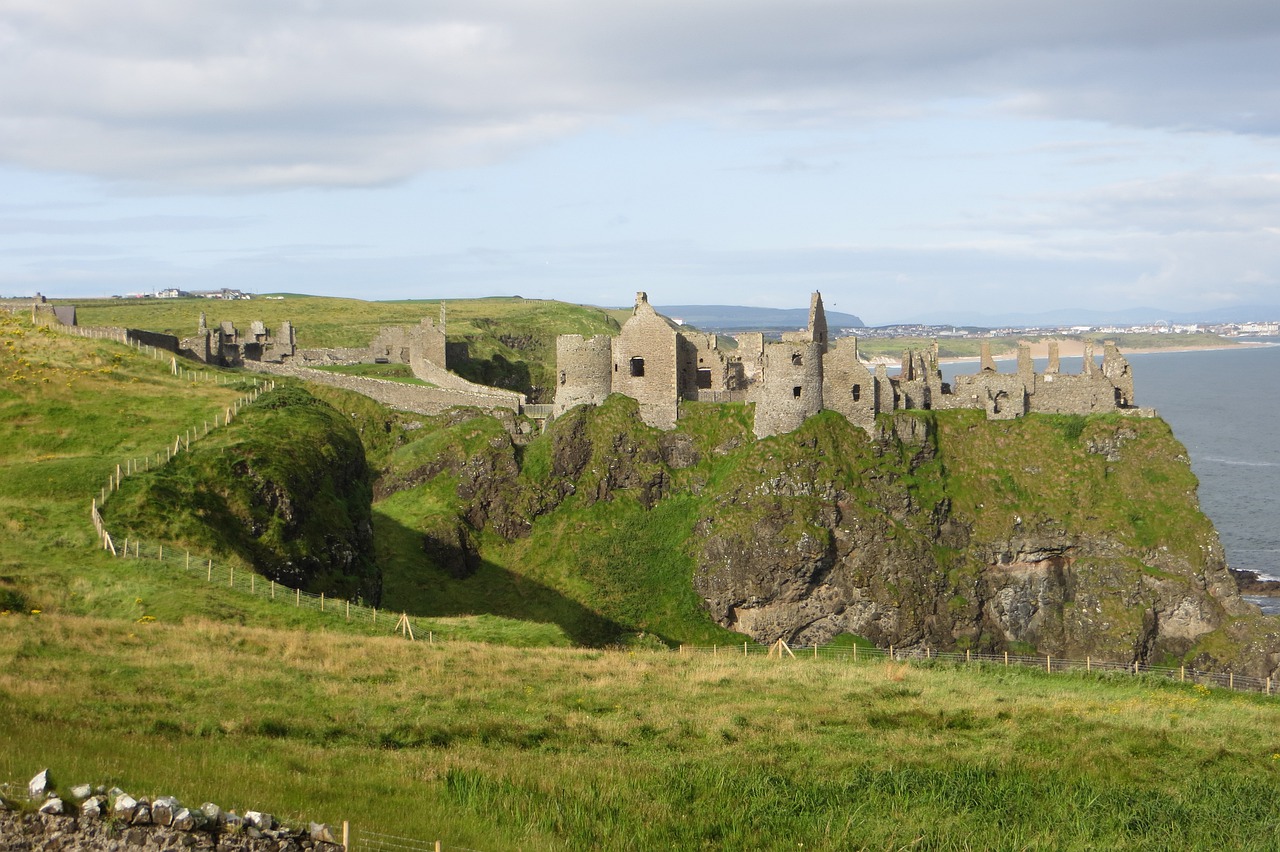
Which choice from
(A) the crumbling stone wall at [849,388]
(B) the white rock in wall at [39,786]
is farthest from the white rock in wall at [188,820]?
(A) the crumbling stone wall at [849,388]

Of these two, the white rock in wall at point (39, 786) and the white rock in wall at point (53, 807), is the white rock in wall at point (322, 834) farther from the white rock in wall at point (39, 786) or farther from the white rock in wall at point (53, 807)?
the white rock in wall at point (39, 786)

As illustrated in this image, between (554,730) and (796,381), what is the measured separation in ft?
166

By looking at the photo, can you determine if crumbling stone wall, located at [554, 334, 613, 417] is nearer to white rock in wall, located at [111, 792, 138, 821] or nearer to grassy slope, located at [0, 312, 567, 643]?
grassy slope, located at [0, 312, 567, 643]

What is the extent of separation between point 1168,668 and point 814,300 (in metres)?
32.4

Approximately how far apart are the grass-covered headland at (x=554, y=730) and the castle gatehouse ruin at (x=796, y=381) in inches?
1331

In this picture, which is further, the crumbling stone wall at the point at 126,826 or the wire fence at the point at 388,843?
the wire fence at the point at 388,843

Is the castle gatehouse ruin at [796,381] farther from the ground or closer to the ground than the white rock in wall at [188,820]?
farther from the ground

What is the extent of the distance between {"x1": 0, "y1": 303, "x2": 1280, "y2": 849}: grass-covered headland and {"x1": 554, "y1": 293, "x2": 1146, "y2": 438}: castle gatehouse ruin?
33.8 meters

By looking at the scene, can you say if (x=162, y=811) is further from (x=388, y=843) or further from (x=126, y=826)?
Answer: (x=388, y=843)

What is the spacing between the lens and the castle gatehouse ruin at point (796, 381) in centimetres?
7750

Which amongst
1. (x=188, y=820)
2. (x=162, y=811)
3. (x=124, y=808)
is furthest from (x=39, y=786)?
(x=188, y=820)

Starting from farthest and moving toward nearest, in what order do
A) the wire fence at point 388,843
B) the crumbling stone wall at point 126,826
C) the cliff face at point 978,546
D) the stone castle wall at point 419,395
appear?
the stone castle wall at point 419,395, the cliff face at point 978,546, the wire fence at point 388,843, the crumbling stone wall at point 126,826

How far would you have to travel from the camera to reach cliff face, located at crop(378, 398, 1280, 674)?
234 ft

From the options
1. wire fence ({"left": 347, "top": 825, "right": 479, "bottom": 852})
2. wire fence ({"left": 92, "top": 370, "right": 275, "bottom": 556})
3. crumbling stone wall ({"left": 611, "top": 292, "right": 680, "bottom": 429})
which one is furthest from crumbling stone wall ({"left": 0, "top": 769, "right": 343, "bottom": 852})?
crumbling stone wall ({"left": 611, "top": 292, "right": 680, "bottom": 429})
